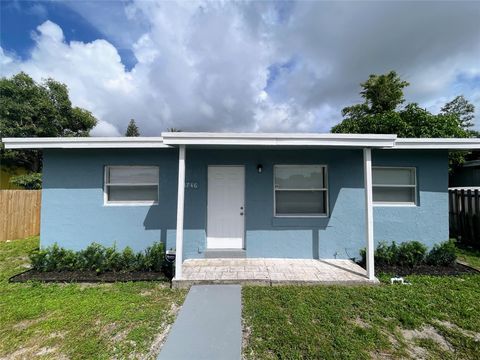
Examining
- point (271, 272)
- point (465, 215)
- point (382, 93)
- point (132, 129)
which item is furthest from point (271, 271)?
point (132, 129)

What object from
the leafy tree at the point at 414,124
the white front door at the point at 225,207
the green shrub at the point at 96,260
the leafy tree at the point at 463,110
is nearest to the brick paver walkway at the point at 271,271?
the white front door at the point at 225,207

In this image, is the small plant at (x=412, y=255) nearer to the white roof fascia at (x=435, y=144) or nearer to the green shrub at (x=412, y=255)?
the green shrub at (x=412, y=255)

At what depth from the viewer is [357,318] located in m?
3.24

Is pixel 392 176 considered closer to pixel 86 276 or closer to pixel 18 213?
pixel 86 276

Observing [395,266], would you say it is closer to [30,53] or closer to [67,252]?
[67,252]

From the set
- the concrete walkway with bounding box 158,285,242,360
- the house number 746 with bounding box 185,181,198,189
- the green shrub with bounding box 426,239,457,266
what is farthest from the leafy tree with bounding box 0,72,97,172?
the green shrub with bounding box 426,239,457,266

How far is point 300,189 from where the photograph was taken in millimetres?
5602

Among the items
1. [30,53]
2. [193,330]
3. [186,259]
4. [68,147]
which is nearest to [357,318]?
[193,330]

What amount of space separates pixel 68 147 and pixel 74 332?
3.89 m

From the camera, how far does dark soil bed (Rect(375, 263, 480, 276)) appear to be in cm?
474

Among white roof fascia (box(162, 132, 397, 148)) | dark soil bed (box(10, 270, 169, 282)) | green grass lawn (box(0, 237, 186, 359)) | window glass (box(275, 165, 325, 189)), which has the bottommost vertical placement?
green grass lawn (box(0, 237, 186, 359))

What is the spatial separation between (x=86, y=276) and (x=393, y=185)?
7.35 m

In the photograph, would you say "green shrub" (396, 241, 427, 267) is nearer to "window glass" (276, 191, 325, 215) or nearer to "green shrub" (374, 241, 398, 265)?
"green shrub" (374, 241, 398, 265)

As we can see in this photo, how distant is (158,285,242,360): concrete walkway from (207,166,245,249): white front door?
164cm
